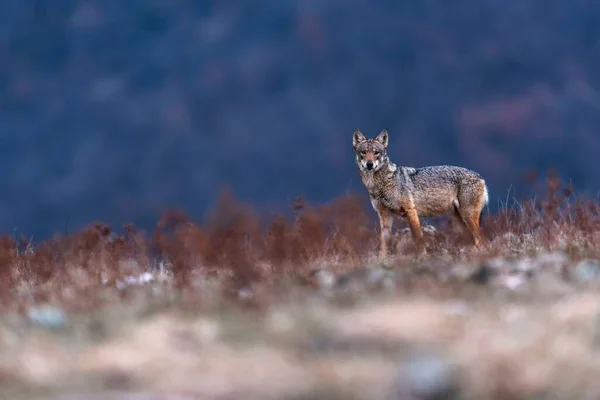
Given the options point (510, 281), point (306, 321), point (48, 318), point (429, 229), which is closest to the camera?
point (306, 321)

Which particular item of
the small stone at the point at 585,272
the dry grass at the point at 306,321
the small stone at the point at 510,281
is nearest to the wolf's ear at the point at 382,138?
the dry grass at the point at 306,321

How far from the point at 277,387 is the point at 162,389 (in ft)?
1.97

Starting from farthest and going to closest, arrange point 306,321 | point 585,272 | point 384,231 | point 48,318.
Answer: point 384,231 < point 585,272 < point 48,318 < point 306,321

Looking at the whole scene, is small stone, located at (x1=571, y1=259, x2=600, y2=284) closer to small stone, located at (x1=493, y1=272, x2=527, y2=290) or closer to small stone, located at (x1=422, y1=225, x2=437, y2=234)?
small stone, located at (x1=493, y1=272, x2=527, y2=290)

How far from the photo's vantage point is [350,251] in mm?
10617

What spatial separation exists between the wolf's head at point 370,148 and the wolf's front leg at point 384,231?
83 centimetres

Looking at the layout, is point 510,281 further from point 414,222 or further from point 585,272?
point 414,222

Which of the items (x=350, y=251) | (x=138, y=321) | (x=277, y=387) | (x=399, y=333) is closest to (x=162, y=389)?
A: (x=277, y=387)

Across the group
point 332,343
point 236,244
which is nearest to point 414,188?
point 236,244

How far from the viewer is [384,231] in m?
13.6

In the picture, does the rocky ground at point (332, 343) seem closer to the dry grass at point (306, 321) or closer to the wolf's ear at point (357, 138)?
the dry grass at point (306, 321)

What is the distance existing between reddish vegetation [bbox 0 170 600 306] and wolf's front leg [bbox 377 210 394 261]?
15 cm

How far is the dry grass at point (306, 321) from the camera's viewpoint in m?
4.33

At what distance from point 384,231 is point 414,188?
5.33ft
